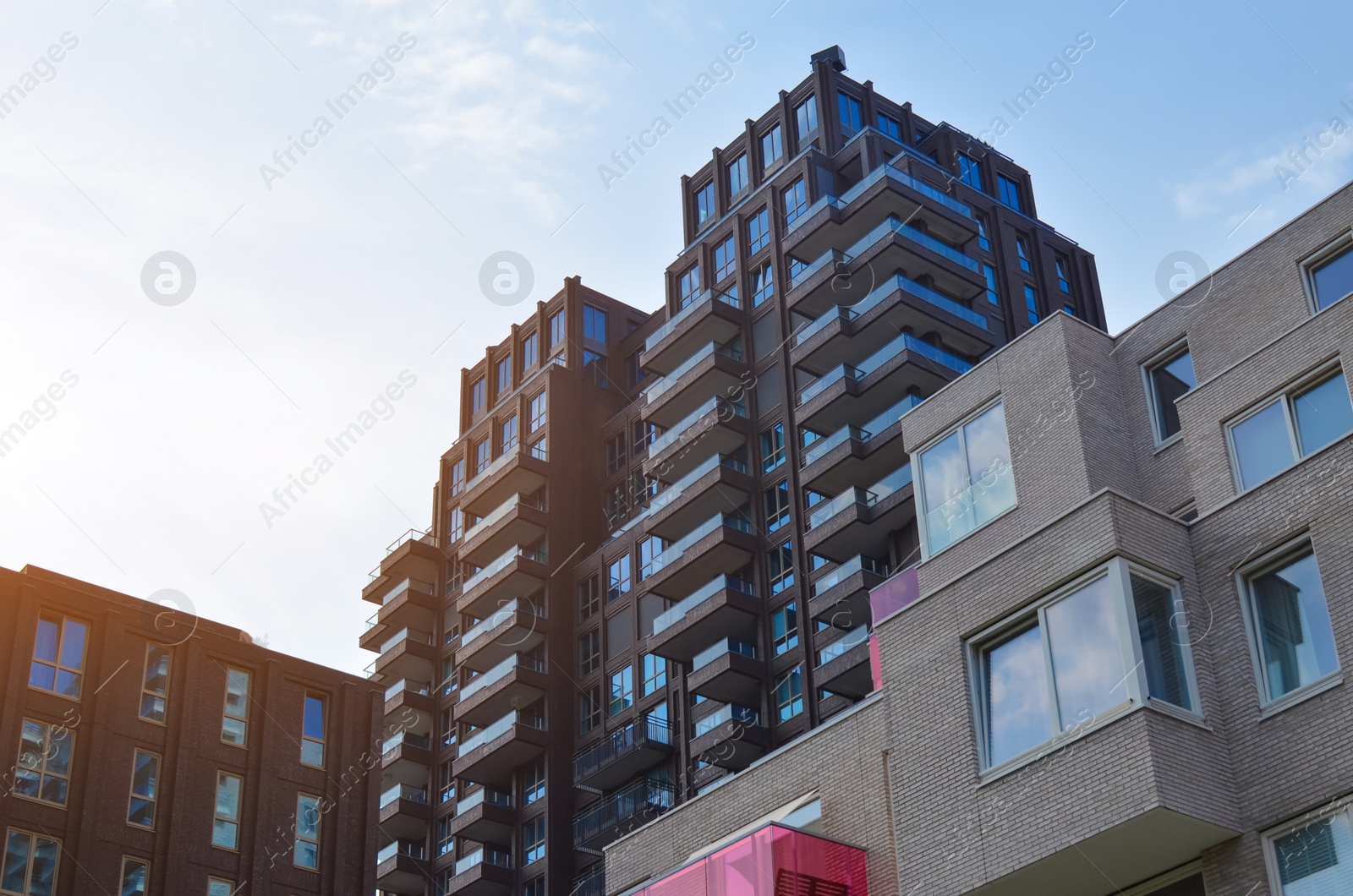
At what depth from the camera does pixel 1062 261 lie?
253 feet

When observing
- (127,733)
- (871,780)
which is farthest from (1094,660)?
(127,733)

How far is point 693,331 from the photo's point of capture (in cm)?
7350

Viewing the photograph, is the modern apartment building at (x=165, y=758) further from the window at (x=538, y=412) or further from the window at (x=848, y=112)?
the window at (x=848, y=112)

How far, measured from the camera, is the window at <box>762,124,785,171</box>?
7650 centimetres

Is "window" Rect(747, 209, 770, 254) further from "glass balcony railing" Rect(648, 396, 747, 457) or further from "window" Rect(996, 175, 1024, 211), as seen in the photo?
"window" Rect(996, 175, 1024, 211)

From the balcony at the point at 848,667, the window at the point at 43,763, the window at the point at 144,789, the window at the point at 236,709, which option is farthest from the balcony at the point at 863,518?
the window at the point at 43,763

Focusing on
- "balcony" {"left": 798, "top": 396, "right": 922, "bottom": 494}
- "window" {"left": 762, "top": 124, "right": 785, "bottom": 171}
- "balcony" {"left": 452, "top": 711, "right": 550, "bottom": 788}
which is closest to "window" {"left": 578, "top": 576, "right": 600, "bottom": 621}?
"balcony" {"left": 452, "top": 711, "right": 550, "bottom": 788}

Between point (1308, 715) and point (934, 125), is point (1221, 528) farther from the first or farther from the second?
point (934, 125)

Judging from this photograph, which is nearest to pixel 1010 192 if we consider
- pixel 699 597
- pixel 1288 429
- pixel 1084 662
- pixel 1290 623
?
pixel 699 597

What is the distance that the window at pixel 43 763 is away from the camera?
4109 cm

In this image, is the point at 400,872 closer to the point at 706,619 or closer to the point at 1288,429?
the point at 706,619

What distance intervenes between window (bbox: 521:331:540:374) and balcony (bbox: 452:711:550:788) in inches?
843

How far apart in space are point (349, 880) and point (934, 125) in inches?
1832

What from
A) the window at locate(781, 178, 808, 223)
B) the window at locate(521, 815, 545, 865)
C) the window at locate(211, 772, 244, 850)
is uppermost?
the window at locate(781, 178, 808, 223)
